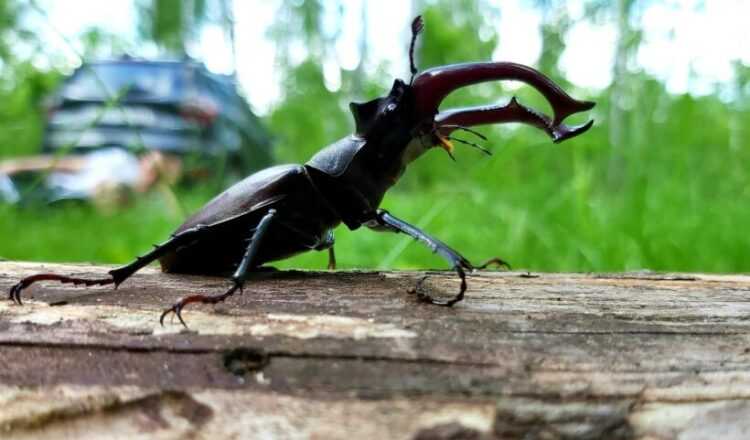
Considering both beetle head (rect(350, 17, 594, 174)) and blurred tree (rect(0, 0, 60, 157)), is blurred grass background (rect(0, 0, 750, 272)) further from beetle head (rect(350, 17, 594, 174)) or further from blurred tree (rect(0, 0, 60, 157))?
beetle head (rect(350, 17, 594, 174))

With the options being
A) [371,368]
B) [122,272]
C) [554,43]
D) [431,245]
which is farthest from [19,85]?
[371,368]

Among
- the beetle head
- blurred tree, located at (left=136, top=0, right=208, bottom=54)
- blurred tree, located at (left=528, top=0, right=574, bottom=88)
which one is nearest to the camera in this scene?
the beetle head

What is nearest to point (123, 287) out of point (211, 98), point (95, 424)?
point (95, 424)

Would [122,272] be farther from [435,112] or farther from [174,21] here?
[174,21]

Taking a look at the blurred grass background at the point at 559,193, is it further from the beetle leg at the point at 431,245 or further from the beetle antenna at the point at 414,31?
the beetle antenna at the point at 414,31

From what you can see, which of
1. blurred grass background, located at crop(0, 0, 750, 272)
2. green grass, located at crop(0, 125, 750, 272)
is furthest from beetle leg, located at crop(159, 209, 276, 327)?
green grass, located at crop(0, 125, 750, 272)

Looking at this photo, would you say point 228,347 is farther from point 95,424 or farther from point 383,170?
point 383,170
